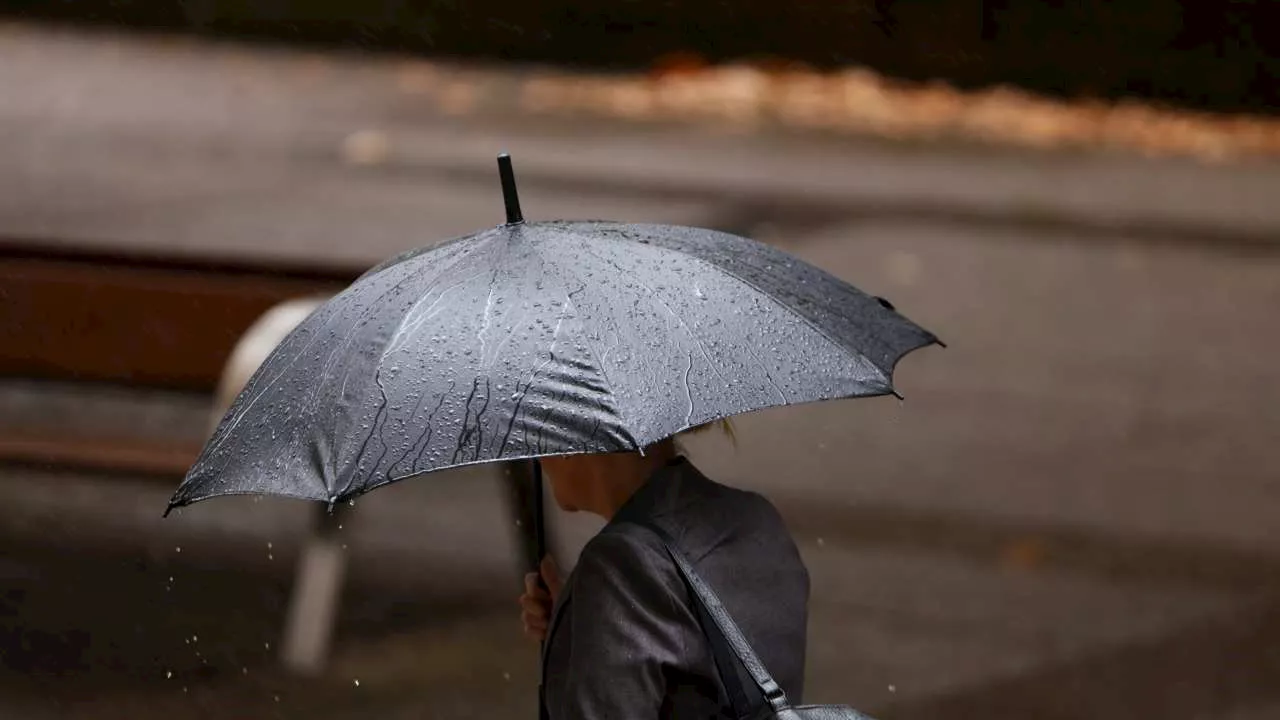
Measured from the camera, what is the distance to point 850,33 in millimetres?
7211

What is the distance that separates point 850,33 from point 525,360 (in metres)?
5.68

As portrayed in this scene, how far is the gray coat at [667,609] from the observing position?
1.81m

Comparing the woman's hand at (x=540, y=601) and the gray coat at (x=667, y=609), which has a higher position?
the gray coat at (x=667, y=609)

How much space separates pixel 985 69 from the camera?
24.6 feet

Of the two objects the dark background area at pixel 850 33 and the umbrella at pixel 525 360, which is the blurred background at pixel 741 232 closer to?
the dark background area at pixel 850 33

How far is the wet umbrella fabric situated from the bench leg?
204 cm

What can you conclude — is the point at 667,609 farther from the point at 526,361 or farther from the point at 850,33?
the point at 850,33

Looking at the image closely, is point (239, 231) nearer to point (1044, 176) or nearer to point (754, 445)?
point (754, 445)

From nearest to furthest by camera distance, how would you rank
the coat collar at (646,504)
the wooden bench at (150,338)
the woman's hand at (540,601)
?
1. the coat collar at (646,504)
2. the woman's hand at (540,601)
3. the wooden bench at (150,338)

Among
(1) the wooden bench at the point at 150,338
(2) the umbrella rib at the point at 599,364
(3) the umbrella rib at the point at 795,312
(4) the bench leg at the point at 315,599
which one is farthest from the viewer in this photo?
(1) the wooden bench at the point at 150,338

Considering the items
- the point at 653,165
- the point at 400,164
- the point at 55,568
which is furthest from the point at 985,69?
the point at 55,568

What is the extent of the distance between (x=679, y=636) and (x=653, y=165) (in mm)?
6123

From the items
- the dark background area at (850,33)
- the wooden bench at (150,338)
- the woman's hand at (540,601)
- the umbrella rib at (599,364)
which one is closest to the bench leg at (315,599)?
the wooden bench at (150,338)

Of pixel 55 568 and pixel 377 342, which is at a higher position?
pixel 377 342
